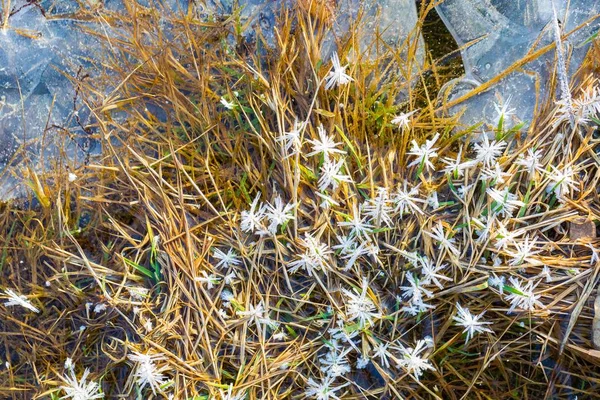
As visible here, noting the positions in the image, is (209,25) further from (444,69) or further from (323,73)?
(444,69)

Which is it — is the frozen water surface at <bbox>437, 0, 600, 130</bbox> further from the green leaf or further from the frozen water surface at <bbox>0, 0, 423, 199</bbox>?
the green leaf

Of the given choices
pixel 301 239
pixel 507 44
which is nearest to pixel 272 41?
pixel 301 239

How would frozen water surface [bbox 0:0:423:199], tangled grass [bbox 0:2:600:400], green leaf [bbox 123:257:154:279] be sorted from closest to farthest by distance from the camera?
tangled grass [bbox 0:2:600:400] < green leaf [bbox 123:257:154:279] < frozen water surface [bbox 0:0:423:199]

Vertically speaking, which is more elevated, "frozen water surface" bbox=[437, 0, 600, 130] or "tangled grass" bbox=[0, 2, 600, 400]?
"frozen water surface" bbox=[437, 0, 600, 130]

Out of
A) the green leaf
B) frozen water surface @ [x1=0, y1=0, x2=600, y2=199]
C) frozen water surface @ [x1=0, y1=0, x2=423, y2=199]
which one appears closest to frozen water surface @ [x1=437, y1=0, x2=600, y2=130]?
frozen water surface @ [x1=0, y1=0, x2=600, y2=199]

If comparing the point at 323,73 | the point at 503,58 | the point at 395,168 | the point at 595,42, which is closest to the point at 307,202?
the point at 395,168

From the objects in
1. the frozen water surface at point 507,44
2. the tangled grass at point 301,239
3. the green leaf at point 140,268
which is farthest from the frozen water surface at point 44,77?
the frozen water surface at point 507,44

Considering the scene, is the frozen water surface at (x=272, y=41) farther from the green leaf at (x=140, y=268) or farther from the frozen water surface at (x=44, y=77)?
the green leaf at (x=140, y=268)

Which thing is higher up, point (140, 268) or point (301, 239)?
point (301, 239)

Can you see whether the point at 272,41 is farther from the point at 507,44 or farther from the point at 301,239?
the point at 507,44
